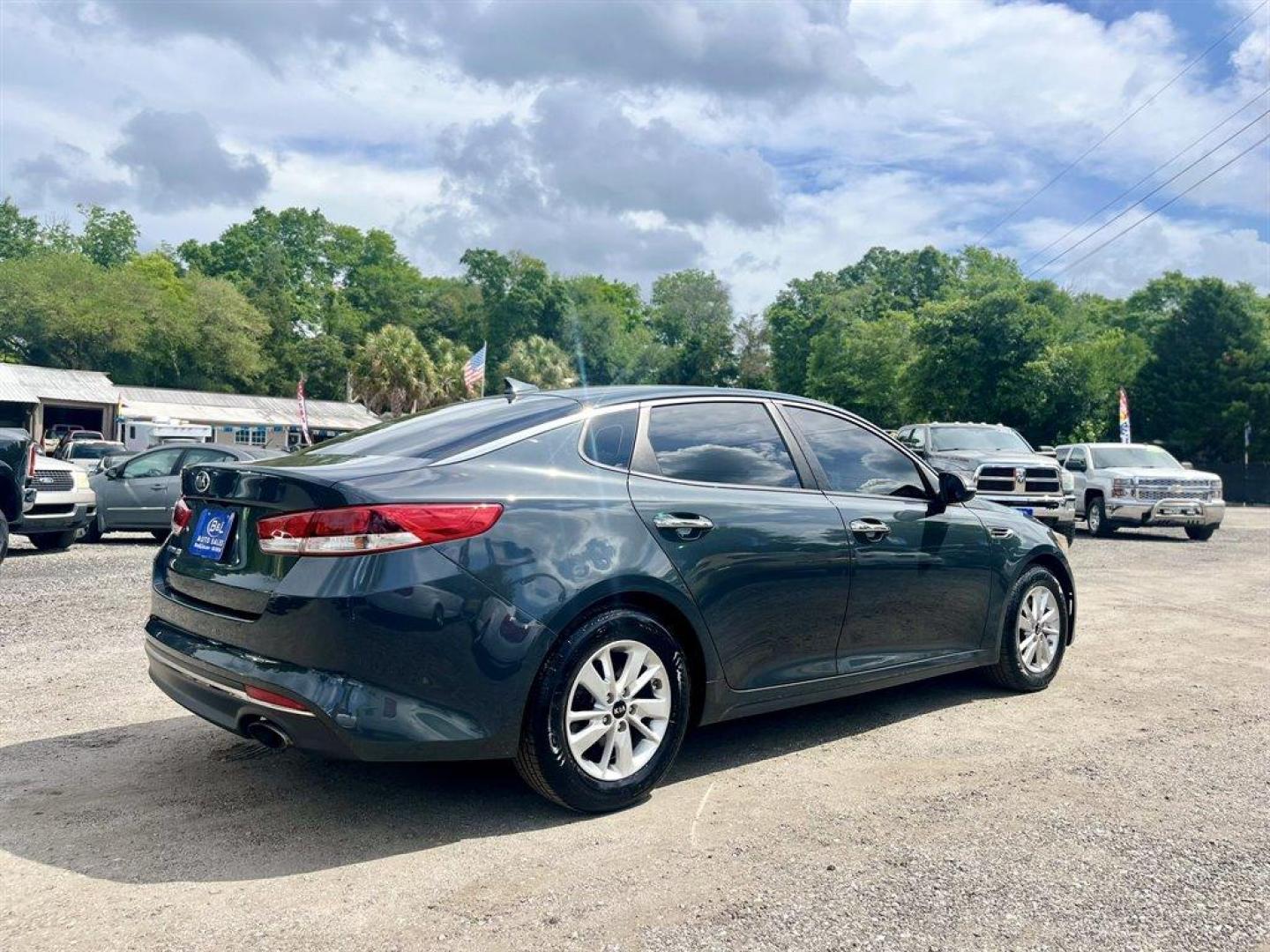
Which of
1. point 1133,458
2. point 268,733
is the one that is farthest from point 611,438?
point 1133,458

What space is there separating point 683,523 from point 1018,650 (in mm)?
2695

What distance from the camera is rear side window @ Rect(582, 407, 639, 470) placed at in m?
4.01

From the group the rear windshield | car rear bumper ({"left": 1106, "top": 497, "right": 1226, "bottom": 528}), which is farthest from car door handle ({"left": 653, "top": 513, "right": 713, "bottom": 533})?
car rear bumper ({"left": 1106, "top": 497, "right": 1226, "bottom": 528})

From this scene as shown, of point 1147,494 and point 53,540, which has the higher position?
point 1147,494

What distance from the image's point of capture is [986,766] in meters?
4.43

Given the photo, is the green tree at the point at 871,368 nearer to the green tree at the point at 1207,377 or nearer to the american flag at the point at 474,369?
the green tree at the point at 1207,377

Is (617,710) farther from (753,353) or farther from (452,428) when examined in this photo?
(753,353)

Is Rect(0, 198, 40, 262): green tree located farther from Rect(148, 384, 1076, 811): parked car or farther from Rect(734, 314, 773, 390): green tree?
Rect(148, 384, 1076, 811): parked car

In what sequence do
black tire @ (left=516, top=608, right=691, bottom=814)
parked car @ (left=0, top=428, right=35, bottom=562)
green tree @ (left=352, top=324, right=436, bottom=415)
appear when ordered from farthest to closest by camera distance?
green tree @ (left=352, top=324, right=436, bottom=415) → parked car @ (left=0, top=428, right=35, bottom=562) → black tire @ (left=516, top=608, right=691, bottom=814)

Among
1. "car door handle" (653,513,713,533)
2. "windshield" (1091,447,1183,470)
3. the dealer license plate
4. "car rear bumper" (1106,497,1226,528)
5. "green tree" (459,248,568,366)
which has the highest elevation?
"green tree" (459,248,568,366)

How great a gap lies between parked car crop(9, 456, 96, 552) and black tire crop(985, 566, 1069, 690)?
10.6 meters

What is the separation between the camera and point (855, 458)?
16.5 ft

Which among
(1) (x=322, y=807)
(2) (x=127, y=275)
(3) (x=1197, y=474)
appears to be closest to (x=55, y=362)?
(2) (x=127, y=275)

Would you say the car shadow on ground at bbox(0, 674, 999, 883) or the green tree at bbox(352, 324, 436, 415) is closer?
the car shadow on ground at bbox(0, 674, 999, 883)
